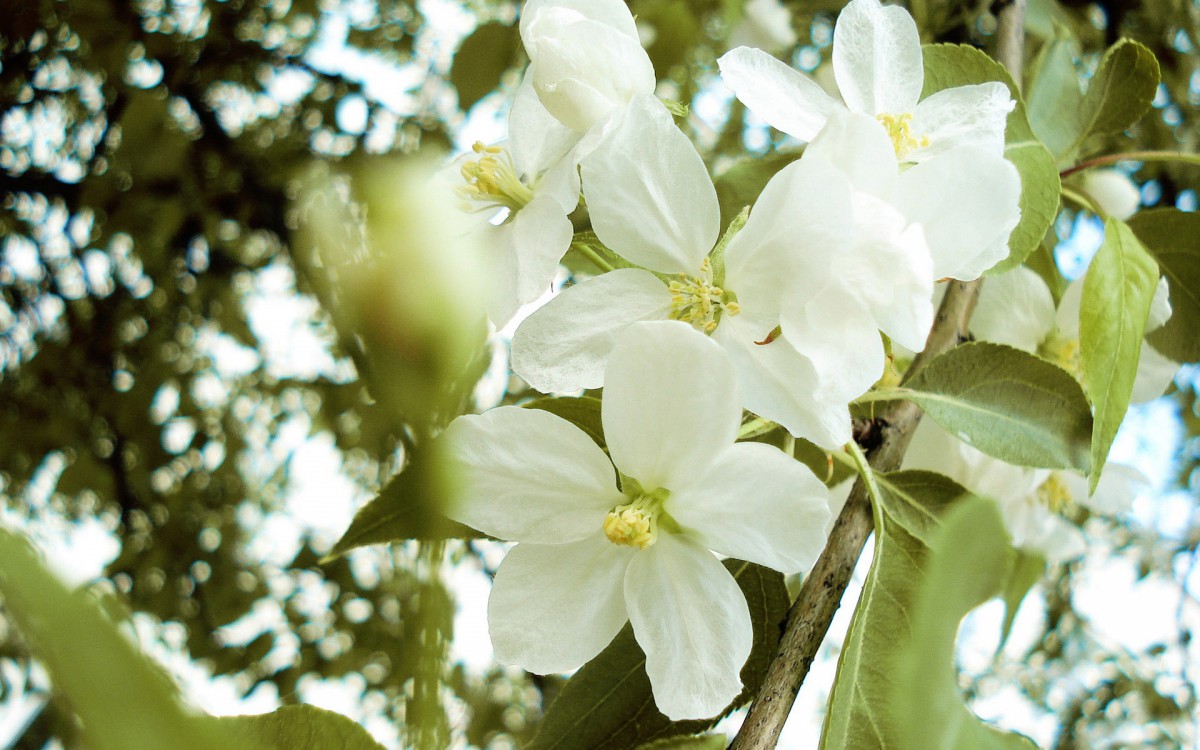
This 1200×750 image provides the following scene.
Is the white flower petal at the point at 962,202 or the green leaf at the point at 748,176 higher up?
the white flower petal at the point at 962,202

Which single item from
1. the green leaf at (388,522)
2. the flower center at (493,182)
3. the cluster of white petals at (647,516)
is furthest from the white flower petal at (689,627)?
the flower center at (493,182)

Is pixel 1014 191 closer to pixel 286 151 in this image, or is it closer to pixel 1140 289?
pixel 1140 289

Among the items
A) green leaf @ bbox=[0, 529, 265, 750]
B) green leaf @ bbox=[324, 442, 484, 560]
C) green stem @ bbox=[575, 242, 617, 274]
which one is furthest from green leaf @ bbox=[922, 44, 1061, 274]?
green leaf @ bbox=[0, 529, 265, 750]

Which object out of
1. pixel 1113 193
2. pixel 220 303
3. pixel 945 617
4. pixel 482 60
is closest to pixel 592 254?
pixel 945 617

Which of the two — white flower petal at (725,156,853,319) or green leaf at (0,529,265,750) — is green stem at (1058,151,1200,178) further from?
green leaf at (0,529,265,750)

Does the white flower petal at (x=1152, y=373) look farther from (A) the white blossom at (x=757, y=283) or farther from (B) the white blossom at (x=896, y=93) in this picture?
(A) the white blossom at (x=757, y=283)

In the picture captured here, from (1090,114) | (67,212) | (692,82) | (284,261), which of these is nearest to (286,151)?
(284,261)

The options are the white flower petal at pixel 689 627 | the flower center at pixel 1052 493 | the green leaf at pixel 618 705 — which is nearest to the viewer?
the white flower petal at pixel 689 627

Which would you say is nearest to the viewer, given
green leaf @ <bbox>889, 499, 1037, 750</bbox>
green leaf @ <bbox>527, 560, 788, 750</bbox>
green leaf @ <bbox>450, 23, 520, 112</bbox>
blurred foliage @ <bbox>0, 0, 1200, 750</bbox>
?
green leaf @ <bbox>889, 499, 1037, 750</bbox>
